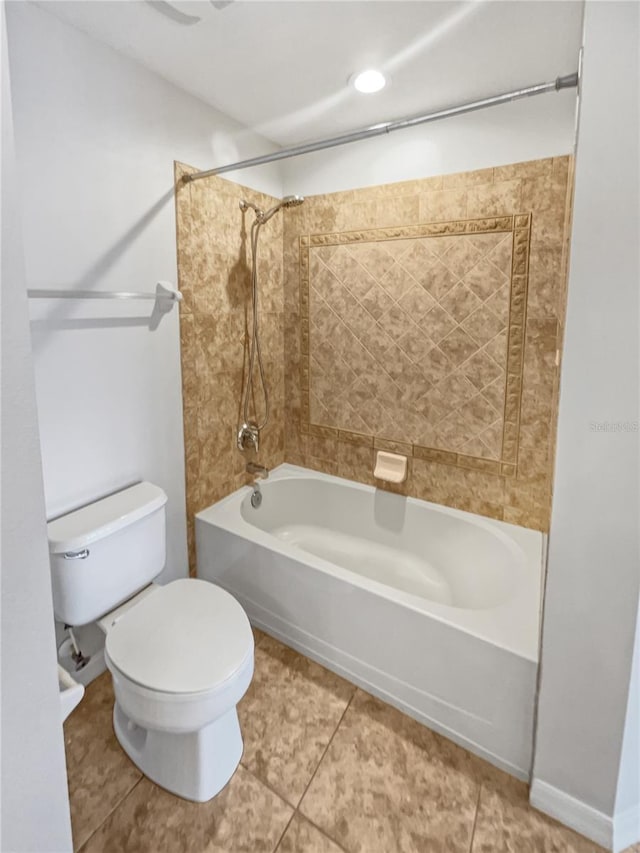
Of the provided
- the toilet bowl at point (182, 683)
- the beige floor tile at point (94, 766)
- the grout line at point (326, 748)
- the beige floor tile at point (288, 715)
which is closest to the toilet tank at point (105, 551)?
the toilet bowl at point (182, 683)

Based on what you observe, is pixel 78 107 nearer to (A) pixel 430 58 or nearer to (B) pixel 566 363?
(A) pixel 430 58

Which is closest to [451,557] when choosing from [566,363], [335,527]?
[335,527]

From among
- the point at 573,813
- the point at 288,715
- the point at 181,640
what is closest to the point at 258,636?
the point at 288,715

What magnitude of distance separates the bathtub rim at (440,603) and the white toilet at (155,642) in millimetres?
431

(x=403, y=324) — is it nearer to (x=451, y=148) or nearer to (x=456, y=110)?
(x=451, y=148)

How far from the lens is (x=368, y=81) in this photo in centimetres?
183

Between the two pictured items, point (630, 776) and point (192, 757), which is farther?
point (192, 757)

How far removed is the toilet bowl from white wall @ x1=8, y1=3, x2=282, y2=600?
0.57m

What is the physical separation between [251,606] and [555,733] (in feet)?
4.44

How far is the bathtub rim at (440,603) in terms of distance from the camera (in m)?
1.54

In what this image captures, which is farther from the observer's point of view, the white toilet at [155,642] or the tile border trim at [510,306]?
the tile border trim at [510,306]

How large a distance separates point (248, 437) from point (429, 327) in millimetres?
1132

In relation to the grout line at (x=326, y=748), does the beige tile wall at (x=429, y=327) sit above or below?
above

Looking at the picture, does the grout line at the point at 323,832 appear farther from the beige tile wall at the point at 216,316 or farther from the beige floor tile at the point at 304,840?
the beige tile wall at the point at 216,316
